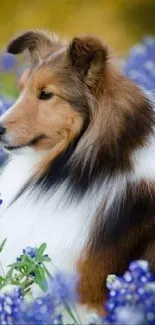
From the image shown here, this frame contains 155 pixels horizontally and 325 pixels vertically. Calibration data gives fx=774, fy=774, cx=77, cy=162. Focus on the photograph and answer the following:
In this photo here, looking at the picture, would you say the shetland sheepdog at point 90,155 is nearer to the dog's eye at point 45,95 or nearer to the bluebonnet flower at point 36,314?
the dog's eye at point 45,95

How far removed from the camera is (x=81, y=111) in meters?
2.40

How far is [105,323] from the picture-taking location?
6.30ft

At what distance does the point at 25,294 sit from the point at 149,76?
124 cm

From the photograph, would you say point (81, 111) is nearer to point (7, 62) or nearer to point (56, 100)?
point (56, 100)

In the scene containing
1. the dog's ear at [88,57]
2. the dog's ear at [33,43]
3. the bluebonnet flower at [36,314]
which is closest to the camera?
the bluebonnet flower at [36,314]

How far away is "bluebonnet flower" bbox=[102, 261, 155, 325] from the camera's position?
179 centimetres

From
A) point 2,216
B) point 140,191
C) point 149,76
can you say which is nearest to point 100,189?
point 140,191

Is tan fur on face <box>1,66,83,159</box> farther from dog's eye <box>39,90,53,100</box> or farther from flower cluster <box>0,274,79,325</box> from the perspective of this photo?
flower cluster <box>0,274,79,325</box>

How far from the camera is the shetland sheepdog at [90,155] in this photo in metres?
2.39

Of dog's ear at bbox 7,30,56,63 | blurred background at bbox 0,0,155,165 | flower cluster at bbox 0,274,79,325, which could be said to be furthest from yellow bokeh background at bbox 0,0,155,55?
flower cluster at bbox 0,274,79,325

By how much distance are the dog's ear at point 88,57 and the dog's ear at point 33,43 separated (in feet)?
0.62

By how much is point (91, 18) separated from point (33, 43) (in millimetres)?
585

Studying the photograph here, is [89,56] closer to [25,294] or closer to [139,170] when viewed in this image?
[139,170]

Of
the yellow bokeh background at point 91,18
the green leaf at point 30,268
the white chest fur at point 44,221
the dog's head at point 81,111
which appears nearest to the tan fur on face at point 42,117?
the dog's head at point 81,111
